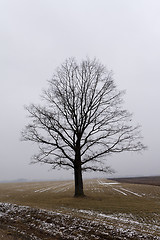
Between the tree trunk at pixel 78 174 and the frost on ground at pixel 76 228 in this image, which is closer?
the frost on ground at pixel 76 228

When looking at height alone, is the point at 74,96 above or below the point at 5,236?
above

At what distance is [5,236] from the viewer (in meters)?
7.19

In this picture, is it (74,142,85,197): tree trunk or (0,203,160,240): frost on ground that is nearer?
(0,203,160,240): frost on ground

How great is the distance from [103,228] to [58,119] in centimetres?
1539

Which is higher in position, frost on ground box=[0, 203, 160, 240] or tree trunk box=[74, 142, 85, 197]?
tree trunk box=[74, 142, 85, 197]

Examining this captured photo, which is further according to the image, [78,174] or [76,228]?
[78,174]

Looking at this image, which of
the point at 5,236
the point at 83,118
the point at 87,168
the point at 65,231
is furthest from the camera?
the point at 83,118

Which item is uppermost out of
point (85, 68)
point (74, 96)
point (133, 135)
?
point (85, 68)

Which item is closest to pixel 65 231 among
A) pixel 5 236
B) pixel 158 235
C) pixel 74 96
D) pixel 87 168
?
pixel 5 236

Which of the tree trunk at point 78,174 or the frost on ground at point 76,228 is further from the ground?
the tree trunk at point 78,174

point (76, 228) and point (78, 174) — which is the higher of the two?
Answer: point (78, 174)

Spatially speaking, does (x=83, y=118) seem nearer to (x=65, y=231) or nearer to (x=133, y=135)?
(x=133, y=135)

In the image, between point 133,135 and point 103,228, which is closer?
point 103,228

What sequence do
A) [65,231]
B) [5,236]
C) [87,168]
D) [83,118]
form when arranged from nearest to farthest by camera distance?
1. [5,236]
2. [65,231]
3. [87,168]
4. [83,118]
